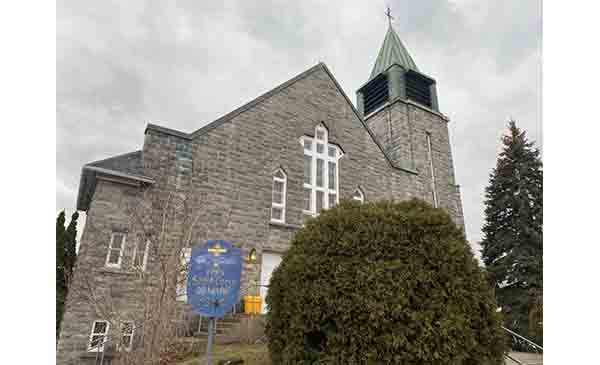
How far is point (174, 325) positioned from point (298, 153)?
7.99 m

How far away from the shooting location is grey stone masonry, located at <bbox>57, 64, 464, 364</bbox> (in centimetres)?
907

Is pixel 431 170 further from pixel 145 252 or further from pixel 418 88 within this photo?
pixel 145 252

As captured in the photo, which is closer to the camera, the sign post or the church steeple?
the sign post

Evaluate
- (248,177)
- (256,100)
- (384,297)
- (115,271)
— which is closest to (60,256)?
(115,271)

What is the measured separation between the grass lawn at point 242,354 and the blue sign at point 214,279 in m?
1.55

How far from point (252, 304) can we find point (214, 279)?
5.82 meters

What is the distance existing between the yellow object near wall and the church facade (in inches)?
21.5

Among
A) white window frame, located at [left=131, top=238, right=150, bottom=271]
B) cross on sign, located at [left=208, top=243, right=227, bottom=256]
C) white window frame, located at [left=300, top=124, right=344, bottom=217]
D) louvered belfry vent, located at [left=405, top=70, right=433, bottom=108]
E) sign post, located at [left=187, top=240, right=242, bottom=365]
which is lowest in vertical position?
sign post, located at [left=187, top=240, right=242, bottom=365]

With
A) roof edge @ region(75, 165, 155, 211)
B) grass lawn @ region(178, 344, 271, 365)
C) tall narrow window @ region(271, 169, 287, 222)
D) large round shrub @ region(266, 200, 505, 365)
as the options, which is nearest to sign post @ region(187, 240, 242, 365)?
large round shrub @ region(266, 200, 505, 365)

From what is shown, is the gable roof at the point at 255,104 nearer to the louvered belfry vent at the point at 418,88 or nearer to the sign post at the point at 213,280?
the louvered belfry vent at the point at 418,88

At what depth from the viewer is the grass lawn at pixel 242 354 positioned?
596 centimetres

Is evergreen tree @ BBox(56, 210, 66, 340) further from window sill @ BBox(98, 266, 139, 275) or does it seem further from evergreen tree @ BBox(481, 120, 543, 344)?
evergreen tree @ BBox(481, 120, 543, 344)
